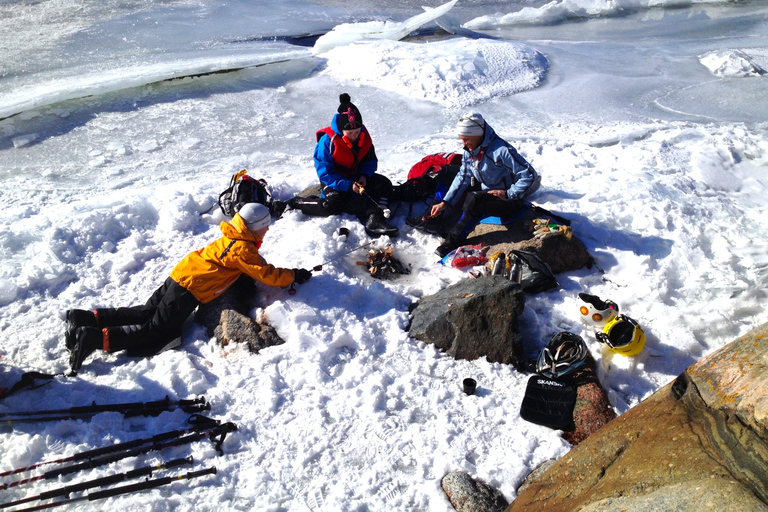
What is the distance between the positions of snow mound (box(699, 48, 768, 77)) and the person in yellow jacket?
1089 cm

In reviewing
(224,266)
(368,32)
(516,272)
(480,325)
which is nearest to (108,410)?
(224,266)

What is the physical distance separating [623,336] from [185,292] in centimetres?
360

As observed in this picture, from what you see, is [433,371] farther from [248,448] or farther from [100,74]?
[100,74]

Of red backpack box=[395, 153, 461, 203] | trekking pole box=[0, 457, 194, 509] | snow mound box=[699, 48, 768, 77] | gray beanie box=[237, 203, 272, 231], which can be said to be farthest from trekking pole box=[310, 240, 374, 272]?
snow mound box=[699, 48, 768, 77]

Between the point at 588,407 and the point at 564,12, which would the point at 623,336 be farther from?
the point at 564,12

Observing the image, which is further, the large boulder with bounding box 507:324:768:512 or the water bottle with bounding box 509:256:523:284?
the water bottle with bounding box 509:256:523:284

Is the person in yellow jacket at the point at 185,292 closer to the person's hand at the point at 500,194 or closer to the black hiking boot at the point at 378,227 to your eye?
the black hiking boot at the point at 378,227

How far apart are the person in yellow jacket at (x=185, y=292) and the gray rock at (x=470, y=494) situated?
2169 mm

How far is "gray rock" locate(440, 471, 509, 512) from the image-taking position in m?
3.28

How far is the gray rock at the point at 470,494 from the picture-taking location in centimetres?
328

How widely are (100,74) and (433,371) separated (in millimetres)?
8777

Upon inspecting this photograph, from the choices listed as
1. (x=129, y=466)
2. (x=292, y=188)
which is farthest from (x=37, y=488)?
(x=292, y=188)

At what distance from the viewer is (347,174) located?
6.23 m

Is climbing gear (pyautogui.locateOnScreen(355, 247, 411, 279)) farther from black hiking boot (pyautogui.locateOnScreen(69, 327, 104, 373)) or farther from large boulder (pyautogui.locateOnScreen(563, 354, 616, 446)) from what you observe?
black hiking boot (pyautogui.locateOnScreen(69, 327, 104, 373))
